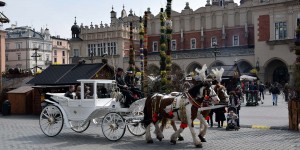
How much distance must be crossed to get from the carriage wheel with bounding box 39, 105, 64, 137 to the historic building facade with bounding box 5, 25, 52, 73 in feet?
236

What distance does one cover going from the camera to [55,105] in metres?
12.6

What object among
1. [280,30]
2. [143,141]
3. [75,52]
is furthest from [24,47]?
[143,141]

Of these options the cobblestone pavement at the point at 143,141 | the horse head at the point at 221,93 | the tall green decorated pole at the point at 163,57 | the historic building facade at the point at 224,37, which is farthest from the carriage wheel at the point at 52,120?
the historic building facade at the point at 224,37

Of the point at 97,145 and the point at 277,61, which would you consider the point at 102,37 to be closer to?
the point at 277,61

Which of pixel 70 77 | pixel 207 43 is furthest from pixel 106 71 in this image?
pixel 207 43

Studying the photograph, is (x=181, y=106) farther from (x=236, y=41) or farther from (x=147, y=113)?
(x=236, y=41)

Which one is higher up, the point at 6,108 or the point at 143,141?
the point at 6,108

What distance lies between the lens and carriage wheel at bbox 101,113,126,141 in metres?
11.3

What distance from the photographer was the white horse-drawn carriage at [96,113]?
1146 centimetres

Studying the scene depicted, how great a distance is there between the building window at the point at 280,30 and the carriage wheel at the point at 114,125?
36.2 metres

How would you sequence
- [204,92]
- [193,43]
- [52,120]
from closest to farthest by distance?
[204,92], [52,120], [193,43]

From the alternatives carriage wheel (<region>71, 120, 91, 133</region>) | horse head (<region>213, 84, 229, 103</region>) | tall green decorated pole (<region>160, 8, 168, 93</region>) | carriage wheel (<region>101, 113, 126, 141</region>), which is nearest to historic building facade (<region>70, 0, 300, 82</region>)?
tall green decorated pole (<region>160, 8, 168, 93</region>)

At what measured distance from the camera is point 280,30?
44.0m

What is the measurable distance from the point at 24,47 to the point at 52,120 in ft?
245
